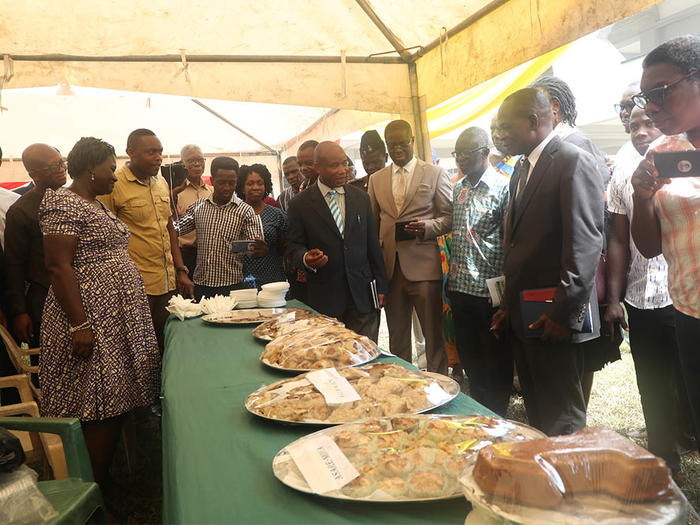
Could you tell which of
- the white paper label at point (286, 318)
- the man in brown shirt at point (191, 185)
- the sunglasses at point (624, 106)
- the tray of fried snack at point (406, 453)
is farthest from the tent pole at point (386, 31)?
the tray of fried snack at point (406, 453)

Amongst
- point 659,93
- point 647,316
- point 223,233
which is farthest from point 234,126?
point 659,93

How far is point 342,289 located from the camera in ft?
10.9

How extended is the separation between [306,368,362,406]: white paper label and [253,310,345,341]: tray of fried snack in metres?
0.60

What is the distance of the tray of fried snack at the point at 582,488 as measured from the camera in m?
0.63

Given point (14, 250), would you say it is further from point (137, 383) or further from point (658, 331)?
point (658, 331)

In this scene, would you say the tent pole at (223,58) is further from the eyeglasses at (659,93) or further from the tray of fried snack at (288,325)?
the eyeglasses at (659,93)

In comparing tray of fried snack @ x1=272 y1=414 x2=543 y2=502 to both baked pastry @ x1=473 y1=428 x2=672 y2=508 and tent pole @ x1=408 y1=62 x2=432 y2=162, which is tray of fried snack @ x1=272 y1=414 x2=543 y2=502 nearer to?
baked pastry @ x1=473 y1=428 x2=672 y2=508

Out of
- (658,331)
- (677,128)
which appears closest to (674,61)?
(677,128)

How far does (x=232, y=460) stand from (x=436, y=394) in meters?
0.48

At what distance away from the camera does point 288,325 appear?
221 cm

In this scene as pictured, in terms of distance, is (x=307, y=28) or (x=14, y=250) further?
(x=307, y=28)

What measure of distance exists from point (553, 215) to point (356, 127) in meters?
4.28

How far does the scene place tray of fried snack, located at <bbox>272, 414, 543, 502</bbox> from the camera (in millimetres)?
848

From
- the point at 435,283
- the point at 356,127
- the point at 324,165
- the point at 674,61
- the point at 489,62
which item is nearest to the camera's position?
the point at 674,61
